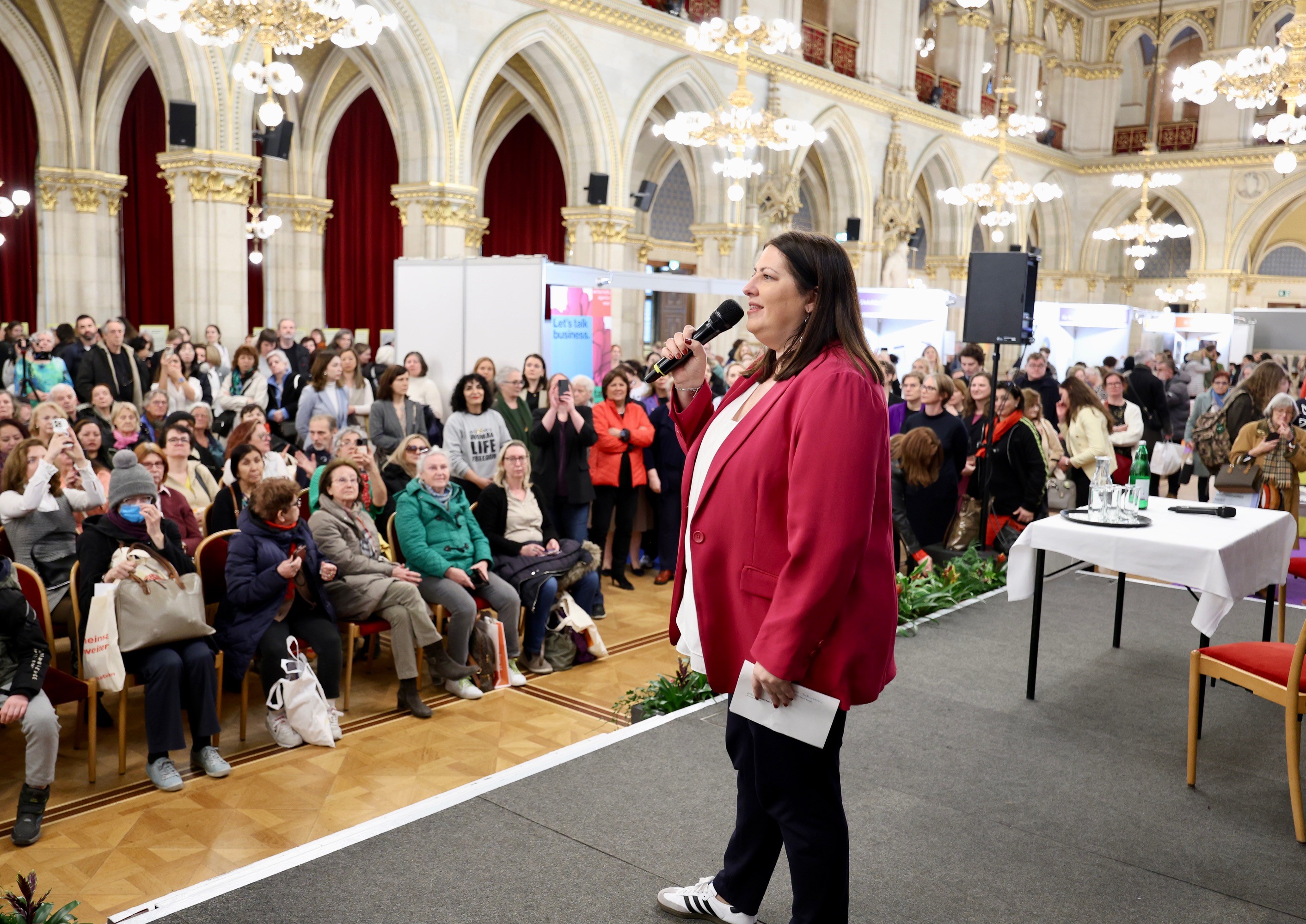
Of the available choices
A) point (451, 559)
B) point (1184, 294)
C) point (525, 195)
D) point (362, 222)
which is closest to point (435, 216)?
point (362, 222)

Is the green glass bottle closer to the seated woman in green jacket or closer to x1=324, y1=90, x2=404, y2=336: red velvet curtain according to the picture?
the seated woman in green jacket

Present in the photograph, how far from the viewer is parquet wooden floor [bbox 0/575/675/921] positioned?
3133 millimetres

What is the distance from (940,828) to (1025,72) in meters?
22.1

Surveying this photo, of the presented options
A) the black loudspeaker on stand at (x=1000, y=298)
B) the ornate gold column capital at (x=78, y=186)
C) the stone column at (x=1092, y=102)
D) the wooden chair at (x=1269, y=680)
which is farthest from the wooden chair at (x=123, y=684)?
the stone column at (x=1092, y=102)

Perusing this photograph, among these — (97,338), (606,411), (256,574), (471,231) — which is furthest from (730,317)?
(471,231)

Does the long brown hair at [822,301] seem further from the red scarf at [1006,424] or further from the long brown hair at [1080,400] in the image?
the long brown hair at [1080,400]

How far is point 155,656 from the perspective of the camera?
12.4ft

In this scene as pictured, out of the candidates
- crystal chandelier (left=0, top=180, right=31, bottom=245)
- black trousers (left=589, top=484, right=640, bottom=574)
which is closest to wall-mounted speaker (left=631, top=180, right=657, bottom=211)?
crystal chandelier (left=0, top=180, right=31, bottom=245)

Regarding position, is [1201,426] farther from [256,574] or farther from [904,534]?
[256,574]

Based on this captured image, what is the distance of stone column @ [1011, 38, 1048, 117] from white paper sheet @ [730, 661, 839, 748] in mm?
22430

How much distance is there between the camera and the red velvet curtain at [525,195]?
1769 cm

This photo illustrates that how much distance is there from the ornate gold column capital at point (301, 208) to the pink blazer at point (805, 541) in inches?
564

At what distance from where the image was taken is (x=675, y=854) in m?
2.57

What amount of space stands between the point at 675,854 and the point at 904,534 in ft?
11.6
